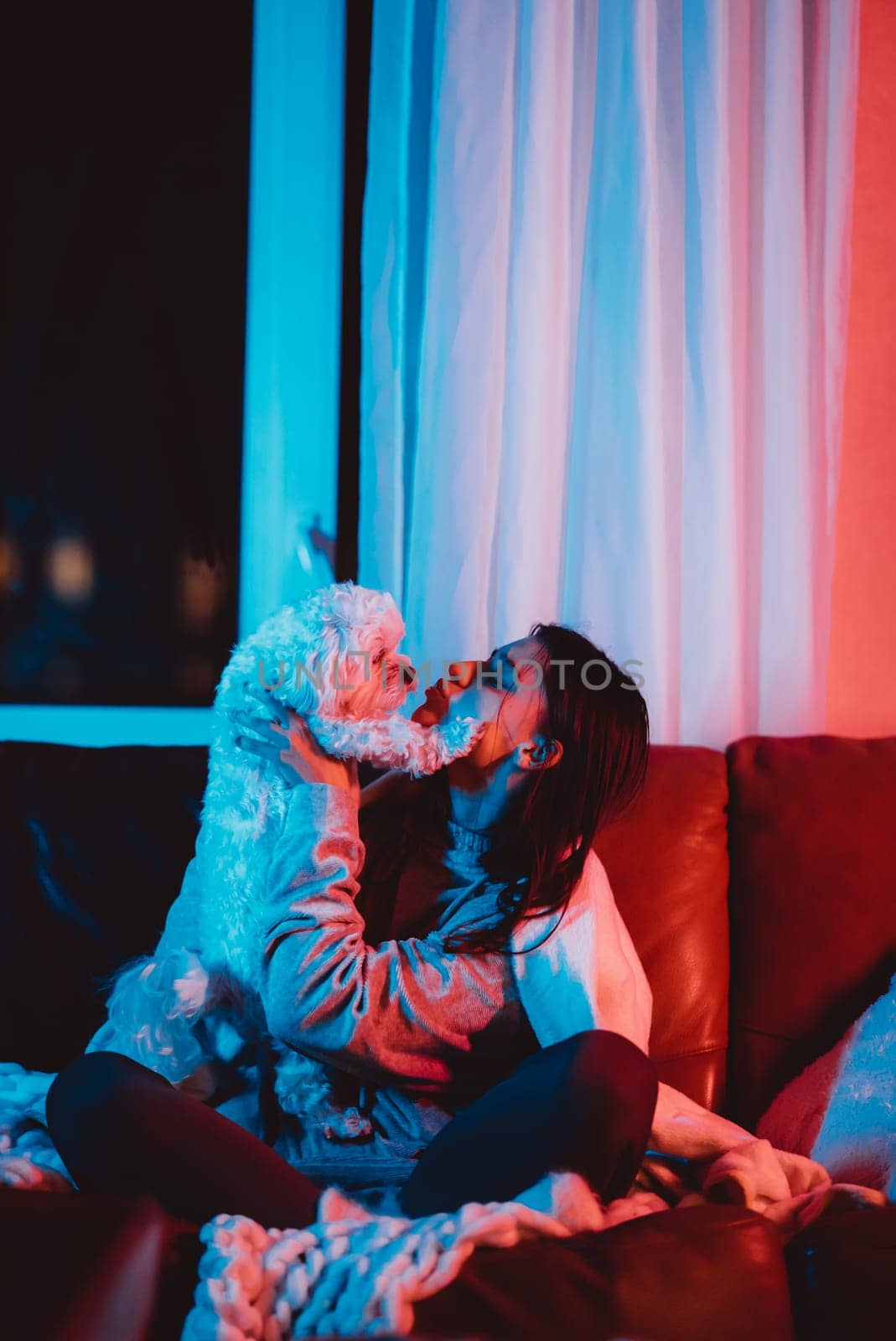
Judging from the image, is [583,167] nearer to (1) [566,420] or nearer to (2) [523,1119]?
(1) [566,420]

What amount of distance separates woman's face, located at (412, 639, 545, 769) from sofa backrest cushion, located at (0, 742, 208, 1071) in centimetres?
56

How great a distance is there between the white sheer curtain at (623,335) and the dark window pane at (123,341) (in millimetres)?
508

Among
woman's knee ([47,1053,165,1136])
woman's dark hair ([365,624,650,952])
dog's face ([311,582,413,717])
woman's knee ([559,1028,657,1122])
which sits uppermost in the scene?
dog's face ([311,582,413,717])

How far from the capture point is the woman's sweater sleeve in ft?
A: 4.19

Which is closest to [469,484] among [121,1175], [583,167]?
[583,167]

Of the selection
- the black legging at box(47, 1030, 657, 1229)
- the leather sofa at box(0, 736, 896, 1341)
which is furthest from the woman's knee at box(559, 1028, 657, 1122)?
the leather sofa at box(0, 736, 896, 1341)

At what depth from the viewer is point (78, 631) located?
2.46 m

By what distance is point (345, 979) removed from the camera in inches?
50.7

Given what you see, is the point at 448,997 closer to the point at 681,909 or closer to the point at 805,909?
the point at 681,909

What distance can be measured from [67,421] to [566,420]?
1246 mm

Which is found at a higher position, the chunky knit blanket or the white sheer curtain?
the white sheer curtain

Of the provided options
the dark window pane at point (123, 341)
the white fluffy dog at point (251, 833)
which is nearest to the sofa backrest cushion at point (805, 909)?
the white fluffy dog at point (251, 833)

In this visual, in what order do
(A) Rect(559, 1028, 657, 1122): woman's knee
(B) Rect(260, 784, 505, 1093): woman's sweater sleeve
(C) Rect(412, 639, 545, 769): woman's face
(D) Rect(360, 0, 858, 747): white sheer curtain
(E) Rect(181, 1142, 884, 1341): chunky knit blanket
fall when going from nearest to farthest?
(E) Rect(181, 1142, 884, 1341): chunky knit blanket, (A) Rect(559, 1028, 657, 1122): woman's knee, (B) Rect(260, 784, 505, 1093): woman's sweater sleeve, (C) Rect(412, 639, 545, 769): woman's face, (D) Rect(360, 0, 858, 747): white sheer curtain

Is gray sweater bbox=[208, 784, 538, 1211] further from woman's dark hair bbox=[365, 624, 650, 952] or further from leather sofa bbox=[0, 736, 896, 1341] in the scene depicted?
leather sofa bbox=[0, 736, 896, 1341]
